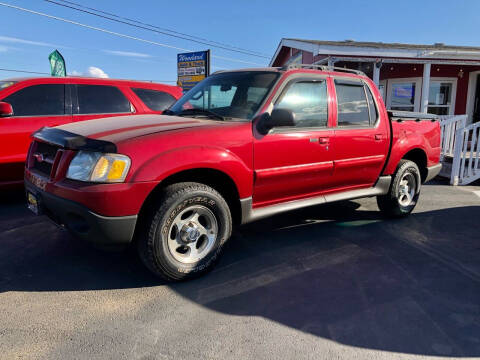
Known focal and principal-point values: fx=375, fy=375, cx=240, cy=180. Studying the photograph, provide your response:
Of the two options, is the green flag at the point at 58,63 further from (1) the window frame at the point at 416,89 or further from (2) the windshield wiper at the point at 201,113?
(2) the windshield wiper at the point at 201,113

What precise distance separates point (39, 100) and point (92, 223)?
3.53 meters

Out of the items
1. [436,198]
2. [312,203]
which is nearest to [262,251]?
[312,203]

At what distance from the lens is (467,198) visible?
646 centimetres

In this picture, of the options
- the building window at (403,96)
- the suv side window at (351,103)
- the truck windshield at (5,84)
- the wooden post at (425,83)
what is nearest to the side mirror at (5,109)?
the truck windshield at (5,84)

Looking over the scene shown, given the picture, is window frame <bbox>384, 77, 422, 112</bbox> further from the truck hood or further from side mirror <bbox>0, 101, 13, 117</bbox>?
side mirror <bbox>0, 101, 13, 117</bbox>

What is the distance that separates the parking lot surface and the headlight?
3.10 ft

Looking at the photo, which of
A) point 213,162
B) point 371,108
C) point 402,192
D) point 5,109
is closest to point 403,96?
point 402,192

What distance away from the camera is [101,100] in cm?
584

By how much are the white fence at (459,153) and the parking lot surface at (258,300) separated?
3756 mm

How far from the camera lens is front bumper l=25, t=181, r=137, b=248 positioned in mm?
2666

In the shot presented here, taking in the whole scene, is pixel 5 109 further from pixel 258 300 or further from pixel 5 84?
pixel 258 300

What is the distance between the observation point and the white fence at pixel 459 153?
7.48 meters

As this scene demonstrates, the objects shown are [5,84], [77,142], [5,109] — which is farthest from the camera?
[5,84]

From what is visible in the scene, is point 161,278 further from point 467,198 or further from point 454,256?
point 467,198
